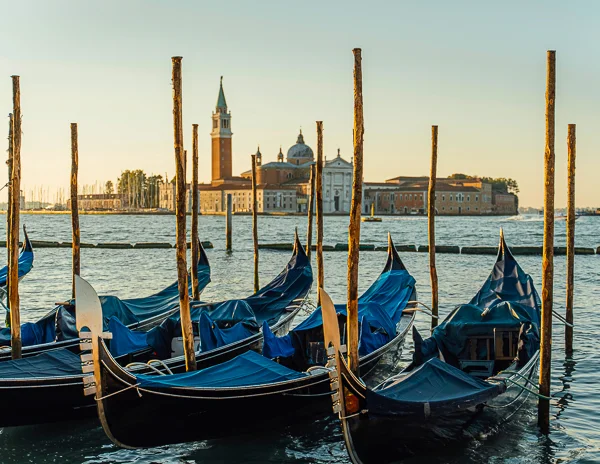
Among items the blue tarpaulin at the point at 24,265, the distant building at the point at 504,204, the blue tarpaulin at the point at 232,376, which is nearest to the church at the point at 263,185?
the distant building at the point at 504,204

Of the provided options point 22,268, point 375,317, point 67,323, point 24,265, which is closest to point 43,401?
point 67,323

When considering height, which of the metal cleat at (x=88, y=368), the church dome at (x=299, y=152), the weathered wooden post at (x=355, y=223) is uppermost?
the church dome at (x=299, y=152)

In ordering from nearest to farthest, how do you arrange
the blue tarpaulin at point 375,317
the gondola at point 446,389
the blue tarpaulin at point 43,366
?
the gondola at point 446,389
the blue tarpaulin at point 43,366
the blue tarpaulin at point 375,317

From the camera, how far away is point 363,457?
13.5 feet

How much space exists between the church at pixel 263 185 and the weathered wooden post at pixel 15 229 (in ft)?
214

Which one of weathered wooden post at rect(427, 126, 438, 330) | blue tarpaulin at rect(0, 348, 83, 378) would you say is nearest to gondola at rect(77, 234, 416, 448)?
blue tarpaulin at rect(0, 348, 83, 378)

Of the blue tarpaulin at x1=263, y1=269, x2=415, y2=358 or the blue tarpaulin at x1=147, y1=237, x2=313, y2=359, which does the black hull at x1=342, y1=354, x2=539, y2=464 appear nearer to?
the blue tarpaulin at x1=263, y1=269, x2=415, y2=358

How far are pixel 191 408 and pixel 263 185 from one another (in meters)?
70.4

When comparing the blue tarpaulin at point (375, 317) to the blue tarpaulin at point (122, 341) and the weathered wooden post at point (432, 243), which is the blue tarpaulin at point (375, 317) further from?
the blue tarpaulin at point (122, 341)

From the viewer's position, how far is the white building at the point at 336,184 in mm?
74000

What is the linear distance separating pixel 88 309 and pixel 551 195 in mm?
3143

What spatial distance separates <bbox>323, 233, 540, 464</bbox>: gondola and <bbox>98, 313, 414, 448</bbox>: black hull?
0.62 metres

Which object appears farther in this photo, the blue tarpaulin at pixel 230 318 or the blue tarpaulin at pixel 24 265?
the blue tarpaulin at pixel 24 265

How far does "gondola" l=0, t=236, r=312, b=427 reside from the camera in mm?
4742
